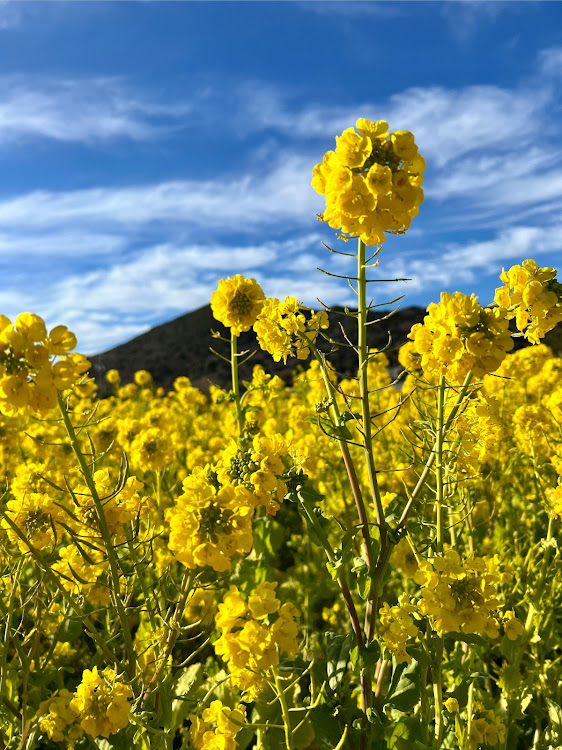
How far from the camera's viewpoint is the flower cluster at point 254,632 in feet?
5.07

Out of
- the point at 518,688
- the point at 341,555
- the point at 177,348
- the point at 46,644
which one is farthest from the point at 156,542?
the point at 177,348

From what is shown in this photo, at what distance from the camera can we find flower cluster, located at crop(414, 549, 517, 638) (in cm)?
175

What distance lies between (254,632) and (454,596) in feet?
2.07

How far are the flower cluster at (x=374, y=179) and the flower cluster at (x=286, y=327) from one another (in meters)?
0.60

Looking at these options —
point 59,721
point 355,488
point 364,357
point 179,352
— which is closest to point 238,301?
point 364,357

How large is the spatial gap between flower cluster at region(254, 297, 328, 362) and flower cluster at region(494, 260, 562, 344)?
0.66 meters

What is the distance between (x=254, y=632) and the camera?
1.54 metres

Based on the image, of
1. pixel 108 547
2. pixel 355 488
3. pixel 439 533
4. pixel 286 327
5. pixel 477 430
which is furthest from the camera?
pixel 477 430

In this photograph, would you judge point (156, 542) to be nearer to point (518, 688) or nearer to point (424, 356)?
point (518, 688)

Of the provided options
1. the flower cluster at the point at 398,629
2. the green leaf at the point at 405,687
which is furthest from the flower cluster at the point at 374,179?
the green leaf at the point at 405,687

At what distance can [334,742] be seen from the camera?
6.35 ft

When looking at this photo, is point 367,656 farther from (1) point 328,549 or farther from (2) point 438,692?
(2) point 438,692

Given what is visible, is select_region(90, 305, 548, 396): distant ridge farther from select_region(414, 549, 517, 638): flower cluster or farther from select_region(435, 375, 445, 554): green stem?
select_region(414, 549, 517, 638): flower cluster

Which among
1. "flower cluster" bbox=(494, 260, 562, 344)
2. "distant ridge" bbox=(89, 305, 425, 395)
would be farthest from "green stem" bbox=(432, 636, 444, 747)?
"distant ridge" bbox=(89, 305, 425, 395)
